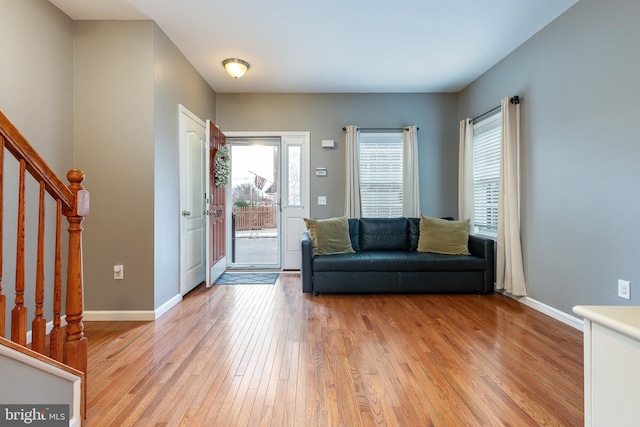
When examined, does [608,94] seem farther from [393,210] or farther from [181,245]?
[181,245]

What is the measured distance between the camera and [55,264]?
1.48 metres

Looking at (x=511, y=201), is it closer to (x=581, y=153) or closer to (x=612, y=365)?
(x=581, y=153)

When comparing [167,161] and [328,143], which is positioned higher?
[328,143]

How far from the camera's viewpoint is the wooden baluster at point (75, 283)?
1516 millimetres

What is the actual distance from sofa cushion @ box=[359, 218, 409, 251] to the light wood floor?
3.93 feet

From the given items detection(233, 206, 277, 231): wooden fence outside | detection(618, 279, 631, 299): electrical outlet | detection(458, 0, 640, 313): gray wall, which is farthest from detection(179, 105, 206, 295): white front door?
detection(618, 279, 631, 299): electrical outlet

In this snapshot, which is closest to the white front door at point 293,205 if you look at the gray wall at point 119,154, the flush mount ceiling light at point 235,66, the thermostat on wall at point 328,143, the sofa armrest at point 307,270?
the thermostat on wall at point 328,143

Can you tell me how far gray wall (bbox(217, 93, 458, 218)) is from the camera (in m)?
4.86

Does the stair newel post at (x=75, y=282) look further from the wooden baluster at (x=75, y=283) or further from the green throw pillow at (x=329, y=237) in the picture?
the green throw pillow at (x=329, y=237)

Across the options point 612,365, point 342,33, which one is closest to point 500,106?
point 342,33

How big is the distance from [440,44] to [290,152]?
8.01 feet

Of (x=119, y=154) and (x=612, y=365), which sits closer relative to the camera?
(x=612, y=365)

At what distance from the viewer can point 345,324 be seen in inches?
110

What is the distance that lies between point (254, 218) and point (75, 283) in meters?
4.38
